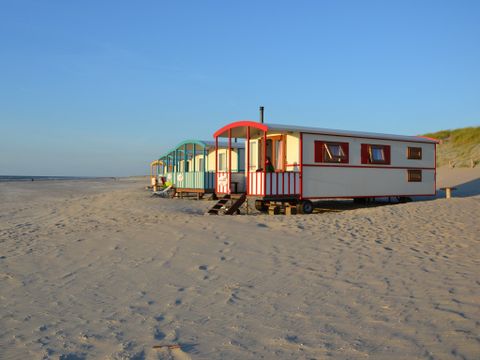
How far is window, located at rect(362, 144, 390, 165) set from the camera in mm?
17016

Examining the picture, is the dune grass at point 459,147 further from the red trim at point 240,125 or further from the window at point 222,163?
the red trim at point 240,125

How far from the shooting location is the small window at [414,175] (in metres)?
19.0

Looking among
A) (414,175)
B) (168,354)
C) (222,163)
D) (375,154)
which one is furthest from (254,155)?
(168,354)

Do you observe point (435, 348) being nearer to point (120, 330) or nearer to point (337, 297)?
point (337, 297)

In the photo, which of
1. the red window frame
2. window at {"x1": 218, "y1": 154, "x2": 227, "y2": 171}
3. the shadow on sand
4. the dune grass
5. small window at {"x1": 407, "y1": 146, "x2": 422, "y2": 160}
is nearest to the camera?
the shadow on sand

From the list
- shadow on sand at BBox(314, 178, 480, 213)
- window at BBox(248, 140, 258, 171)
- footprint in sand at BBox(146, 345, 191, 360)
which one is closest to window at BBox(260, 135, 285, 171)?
window at BBox(248, 140, 258, 171)

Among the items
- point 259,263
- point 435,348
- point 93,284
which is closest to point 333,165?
point 259,263

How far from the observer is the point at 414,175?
755 inches

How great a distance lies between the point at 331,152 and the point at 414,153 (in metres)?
5.23

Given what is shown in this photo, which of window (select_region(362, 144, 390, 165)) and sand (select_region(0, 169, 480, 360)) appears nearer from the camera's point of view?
sand (select_region(0, 169, 480, 360))

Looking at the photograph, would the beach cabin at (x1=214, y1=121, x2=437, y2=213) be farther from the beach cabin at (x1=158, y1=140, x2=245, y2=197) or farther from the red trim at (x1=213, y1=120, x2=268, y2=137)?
the beach cabin at (x1=158, y1=140, x2=245, y2=197)

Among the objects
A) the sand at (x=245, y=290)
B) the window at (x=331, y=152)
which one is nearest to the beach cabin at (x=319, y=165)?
the window at (x=331, y=152)

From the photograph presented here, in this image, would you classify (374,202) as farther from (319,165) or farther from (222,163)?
(222,163)

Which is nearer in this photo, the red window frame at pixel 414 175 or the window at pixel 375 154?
the window at pixel 375 154
